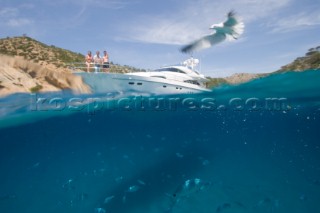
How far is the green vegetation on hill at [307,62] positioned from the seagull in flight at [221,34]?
18.6ft

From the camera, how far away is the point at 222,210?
10406mm

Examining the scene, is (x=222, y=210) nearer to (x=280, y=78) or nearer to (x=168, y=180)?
(x=168, y=180)

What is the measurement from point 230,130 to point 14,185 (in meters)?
18.9

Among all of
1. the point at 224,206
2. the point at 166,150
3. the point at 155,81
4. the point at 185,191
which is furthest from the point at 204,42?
the point at 224,206

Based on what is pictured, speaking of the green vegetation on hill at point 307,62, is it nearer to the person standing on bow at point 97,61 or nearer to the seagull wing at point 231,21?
the seagull wing at point 231,21

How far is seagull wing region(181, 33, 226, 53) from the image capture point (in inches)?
615

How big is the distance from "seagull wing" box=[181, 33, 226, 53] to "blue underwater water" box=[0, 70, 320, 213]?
364 cm

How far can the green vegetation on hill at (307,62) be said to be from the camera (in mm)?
17295

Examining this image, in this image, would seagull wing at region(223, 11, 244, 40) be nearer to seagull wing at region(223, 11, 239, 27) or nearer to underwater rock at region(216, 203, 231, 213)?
seagull wing at region(223, 11, 239, 27)

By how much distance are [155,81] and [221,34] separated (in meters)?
5.17

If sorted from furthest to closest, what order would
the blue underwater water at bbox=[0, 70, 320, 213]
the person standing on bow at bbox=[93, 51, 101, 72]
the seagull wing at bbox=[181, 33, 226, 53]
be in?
1. the seagull wing at bbox=[181, 33, 226, 53]
2. the person standing on bow at bbox=[93, 51, 101, 72]
3. the blue underwater water at bbox=[0, 70, 320, 213]

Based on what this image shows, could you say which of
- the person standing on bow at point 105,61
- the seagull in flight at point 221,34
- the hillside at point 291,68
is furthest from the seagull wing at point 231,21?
the person standing on bow at point 105,61

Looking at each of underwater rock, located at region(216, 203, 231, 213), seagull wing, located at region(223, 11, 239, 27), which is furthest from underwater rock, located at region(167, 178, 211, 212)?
seagull wing, located at region(223, 11, 239, 27)

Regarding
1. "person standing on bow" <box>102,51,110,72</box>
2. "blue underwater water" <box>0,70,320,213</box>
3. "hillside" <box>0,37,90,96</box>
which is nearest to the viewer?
"hillside" <box>0,37,90,96</box>
